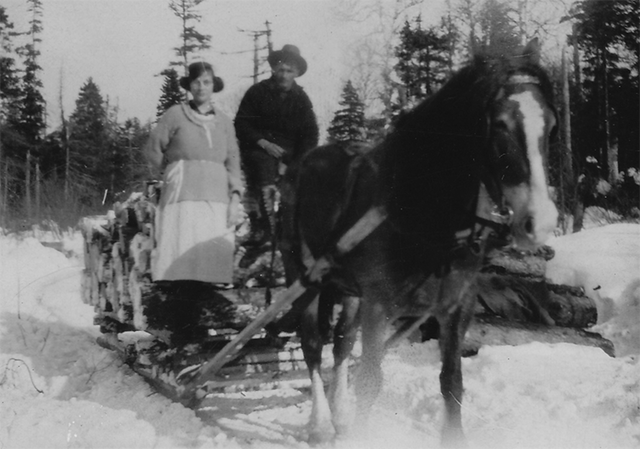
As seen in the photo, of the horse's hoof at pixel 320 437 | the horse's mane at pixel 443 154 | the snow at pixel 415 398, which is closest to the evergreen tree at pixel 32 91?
the snow at pixel 415 398

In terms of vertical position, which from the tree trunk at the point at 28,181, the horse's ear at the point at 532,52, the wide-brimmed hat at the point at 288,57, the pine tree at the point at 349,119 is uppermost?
the wide-brimmed hat at the point at 288,57

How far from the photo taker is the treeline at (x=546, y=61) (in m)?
3.63

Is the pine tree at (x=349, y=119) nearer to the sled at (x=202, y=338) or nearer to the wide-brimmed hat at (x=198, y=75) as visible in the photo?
the wide-brimmed hat at (x=198, y=75)


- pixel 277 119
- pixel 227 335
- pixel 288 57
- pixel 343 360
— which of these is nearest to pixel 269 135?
pixel 277 119

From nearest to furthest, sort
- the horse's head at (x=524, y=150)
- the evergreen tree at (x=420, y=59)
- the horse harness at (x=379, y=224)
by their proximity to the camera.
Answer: the horse's head at (x=524, y=150), the horse harness at (x=379, y=224), the evergreen tree at (x=420, y=59)

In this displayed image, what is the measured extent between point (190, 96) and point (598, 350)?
11.5 ft

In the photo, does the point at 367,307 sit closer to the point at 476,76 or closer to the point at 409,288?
the point at 409,288

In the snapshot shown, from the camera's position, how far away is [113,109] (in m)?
4.44

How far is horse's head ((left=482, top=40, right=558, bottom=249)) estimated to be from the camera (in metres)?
2.35

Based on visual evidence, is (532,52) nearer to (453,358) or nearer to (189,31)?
(453,358)

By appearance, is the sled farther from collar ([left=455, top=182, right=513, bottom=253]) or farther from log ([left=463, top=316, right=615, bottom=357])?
log ([left=463, top=316, right=615, bottom=357])

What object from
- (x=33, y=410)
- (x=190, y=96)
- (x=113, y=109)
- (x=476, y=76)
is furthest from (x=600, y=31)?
(x=33, y=410)

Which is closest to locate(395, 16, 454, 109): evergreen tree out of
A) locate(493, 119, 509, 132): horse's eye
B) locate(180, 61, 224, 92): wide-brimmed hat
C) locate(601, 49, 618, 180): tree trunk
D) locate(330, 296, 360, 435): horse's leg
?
locate(493, 119, 509, 132): horse's eye

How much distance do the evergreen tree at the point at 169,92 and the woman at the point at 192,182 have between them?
0.25ft
